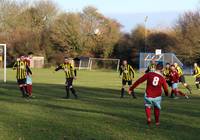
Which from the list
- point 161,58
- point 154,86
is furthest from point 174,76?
point 161,58

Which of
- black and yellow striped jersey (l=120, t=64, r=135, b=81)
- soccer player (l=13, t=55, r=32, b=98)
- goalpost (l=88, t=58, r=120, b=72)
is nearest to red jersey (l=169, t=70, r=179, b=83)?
black and yellow striped jersey (l=120, t=64, r=135, b=81)

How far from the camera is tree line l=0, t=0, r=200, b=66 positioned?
7869 cm

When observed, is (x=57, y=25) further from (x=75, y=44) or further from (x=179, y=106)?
(x=179, y=106)

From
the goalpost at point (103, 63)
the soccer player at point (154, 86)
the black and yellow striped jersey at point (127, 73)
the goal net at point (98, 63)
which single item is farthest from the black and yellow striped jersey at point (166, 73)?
the goalpost at point (103, 63)

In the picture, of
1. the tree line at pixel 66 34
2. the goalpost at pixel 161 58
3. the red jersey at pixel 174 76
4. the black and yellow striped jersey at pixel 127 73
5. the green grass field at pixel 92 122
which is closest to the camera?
the green grass field at pixel 92 122

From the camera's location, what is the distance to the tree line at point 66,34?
78.7 metres

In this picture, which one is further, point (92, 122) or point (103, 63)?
point (103, 63)

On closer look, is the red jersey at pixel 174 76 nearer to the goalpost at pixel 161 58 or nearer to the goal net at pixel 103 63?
the goalpost at pixel 161 58

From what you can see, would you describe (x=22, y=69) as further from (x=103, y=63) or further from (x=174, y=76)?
(x=103, y=63)

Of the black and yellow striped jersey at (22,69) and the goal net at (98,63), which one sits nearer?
the black and yellow striped jersey at (22,69)

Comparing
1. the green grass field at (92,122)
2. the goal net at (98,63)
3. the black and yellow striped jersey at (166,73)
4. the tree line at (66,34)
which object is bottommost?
the green grass field at (92,122)

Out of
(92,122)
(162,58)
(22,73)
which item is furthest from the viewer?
(162,58)

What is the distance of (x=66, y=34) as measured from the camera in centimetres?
8125

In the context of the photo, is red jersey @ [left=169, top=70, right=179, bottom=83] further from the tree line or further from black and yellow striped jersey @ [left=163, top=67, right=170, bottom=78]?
the tree line
